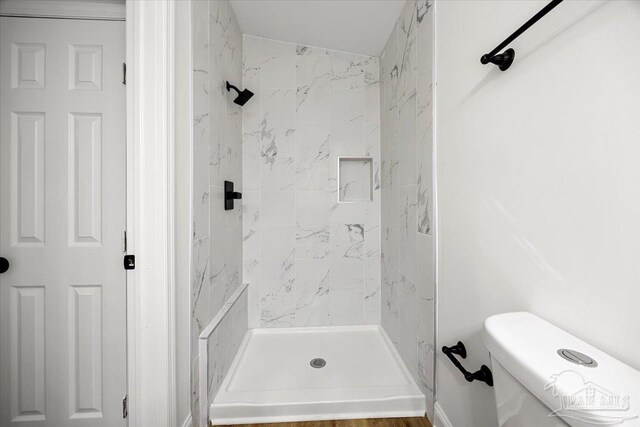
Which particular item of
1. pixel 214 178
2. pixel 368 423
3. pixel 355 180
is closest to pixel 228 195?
pixel 214 178

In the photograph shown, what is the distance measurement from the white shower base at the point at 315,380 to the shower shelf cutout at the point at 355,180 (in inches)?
44.4

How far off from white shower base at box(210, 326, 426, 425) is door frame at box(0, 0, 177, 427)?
20.1 inches

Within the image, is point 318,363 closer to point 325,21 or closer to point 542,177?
point 542,177

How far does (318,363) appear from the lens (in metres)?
1.74

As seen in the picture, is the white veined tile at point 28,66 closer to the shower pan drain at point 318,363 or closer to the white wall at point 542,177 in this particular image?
the white wall at point 542,177

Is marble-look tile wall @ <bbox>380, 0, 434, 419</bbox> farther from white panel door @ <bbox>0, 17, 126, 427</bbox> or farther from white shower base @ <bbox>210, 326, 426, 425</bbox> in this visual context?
white panel door @ <bbox>0, 17, 126, 427</bbox>

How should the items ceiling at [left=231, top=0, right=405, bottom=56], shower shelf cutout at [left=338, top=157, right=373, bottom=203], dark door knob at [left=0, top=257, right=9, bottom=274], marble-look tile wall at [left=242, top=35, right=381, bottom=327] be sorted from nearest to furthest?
dark door knob at [left=0, top=257, right=9, bottom=274], ceiling at [left=231, top=0, right=405, bottom=56], marble-look tile wall at [left=242, top=35, right=381, bottom=327], shower shelf cutout at [left=338, top=157, right=373, bottom=203]

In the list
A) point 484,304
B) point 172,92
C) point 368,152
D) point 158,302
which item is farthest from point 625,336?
point 368,152

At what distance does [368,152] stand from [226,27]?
52.5 inches

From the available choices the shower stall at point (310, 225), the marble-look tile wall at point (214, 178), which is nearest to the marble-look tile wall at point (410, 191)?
the shower stall at point (310, 225)

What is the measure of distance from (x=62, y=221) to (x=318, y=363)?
1.61 metres

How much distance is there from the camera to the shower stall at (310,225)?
1320mm

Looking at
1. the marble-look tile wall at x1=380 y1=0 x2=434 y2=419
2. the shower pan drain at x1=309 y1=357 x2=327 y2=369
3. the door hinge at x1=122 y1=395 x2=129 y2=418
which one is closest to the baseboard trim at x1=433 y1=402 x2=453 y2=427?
the marble-look tile wall at x1=380 y1=0 x2=434 y2=419

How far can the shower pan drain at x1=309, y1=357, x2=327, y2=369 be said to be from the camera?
1.71 meters
